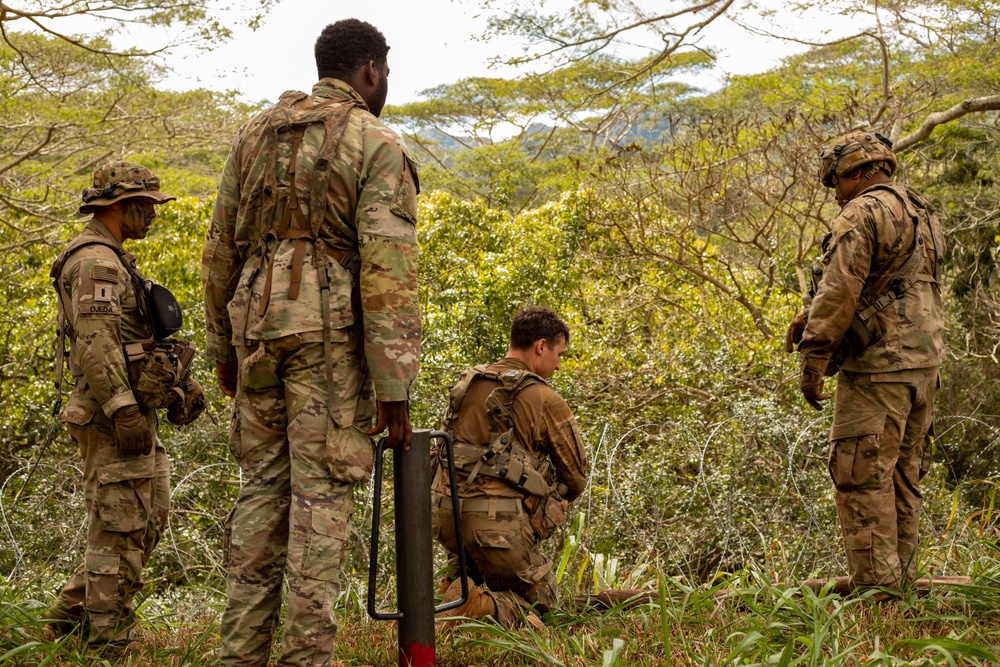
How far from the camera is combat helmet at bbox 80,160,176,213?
4.04m

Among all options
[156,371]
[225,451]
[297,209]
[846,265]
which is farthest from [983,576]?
[225,451]

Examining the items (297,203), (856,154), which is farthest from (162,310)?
(856,154)

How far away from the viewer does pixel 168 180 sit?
17422 mm

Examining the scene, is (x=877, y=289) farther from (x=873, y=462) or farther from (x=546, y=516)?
(x=546, y=516)

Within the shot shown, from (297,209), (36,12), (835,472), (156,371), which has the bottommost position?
(835,472)

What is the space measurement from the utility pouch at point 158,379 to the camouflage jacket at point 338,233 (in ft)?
2.61

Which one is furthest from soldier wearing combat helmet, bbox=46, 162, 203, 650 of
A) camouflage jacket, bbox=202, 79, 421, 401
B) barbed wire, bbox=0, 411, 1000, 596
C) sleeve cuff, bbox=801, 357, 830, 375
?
barbed wire, bbox=0, 411, 1000, 596

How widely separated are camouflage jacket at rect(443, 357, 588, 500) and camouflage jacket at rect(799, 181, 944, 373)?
3.58ft

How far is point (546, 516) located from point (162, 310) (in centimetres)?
188

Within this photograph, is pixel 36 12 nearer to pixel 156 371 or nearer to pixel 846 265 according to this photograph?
pixel 156 371

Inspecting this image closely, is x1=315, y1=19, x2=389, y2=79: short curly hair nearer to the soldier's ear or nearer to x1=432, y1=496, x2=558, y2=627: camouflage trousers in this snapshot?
the soldier's ear

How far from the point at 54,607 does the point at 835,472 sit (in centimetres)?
329

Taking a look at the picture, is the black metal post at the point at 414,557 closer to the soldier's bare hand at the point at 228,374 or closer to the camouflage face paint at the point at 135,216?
the soldier's bare hand at the point at 228,374

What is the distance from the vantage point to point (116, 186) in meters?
4.06
